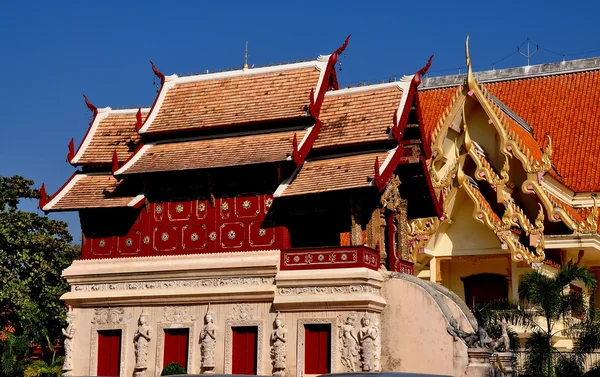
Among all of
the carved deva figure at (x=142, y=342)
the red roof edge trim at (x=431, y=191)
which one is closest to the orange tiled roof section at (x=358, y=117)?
the red roof edge trim at (x=431, y=191)

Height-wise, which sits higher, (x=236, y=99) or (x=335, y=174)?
(x=236, y=99)

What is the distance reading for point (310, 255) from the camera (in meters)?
22.7

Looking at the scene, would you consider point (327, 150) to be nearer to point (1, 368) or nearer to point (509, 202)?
point (509, 202)

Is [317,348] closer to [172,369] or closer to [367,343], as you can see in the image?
[367,343]

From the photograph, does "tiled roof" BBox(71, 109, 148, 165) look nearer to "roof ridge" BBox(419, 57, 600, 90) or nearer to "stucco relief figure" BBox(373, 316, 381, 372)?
"stucco relief figure" BBox(373, 316, 381, 372)

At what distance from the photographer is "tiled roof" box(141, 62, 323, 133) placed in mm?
24156

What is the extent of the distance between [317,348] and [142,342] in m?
4.22

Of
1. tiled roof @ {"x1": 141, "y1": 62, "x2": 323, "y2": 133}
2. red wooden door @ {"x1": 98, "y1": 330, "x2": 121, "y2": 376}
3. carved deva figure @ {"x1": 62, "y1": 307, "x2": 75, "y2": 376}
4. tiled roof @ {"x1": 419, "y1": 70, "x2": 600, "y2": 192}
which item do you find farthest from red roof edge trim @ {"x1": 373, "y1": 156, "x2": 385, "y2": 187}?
tiled roof @ {"x1": 419, "y1": 70, "x2": 600, "y2": 192}

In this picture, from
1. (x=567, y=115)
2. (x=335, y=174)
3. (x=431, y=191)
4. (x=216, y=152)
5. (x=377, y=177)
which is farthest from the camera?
(x=567, y=115)

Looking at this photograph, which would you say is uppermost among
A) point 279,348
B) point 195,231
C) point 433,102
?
point 433,102

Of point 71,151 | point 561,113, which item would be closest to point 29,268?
point 71,151

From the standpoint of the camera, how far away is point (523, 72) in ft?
128

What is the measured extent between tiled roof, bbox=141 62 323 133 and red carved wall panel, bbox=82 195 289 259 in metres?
1.87

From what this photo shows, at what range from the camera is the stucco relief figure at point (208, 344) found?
23.1 metres
